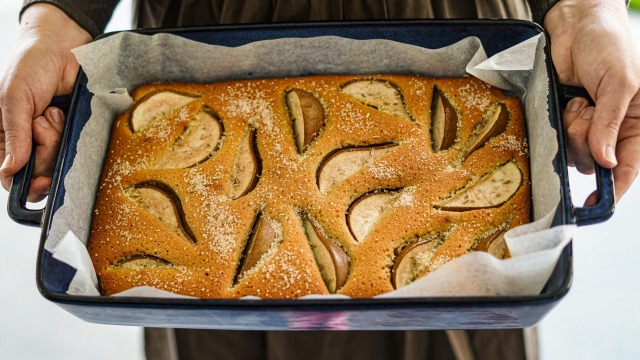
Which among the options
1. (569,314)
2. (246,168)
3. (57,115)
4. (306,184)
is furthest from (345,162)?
(569,314)

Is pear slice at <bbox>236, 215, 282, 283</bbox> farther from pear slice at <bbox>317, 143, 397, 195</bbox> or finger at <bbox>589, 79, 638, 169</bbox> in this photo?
finger at <bbox>589, 79, 638, 169</bbox>

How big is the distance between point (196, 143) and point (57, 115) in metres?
0.28

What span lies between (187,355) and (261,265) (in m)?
0.45

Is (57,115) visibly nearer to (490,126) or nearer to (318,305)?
(318,305)

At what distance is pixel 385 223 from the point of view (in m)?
1.21

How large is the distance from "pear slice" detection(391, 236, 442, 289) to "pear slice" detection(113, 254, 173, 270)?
416 millimetres

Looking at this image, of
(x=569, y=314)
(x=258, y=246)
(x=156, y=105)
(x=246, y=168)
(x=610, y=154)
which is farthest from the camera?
(x=569, y=314)

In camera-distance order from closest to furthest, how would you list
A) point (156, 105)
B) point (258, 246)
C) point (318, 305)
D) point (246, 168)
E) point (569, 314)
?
point (318, 305)
point (258, 246)
point (246, 168)
point (156, 105)
point (569, 314)

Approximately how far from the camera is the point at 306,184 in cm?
127

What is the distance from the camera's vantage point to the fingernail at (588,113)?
1.17m

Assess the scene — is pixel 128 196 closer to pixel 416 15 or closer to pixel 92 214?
pixel 92 214

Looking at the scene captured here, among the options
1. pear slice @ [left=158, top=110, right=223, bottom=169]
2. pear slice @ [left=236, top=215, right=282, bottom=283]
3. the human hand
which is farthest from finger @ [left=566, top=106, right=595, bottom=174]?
pear slice @ [left=158, top=110, right=223, bottom=169]

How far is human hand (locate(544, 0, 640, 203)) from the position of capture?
3.74 feet

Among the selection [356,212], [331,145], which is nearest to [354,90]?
[331,145]
